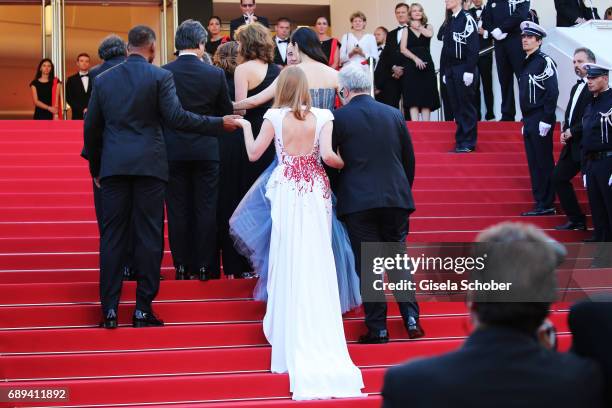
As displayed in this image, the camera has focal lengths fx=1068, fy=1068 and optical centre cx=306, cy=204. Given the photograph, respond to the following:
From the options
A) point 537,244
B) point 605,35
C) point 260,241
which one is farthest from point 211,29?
point 537,244

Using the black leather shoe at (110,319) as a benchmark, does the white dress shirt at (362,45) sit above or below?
above

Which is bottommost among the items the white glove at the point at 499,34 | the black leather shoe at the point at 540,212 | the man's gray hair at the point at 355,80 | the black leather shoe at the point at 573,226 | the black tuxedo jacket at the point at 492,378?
the black leather shoe at the point at 573,226

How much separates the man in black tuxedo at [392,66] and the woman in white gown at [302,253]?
748cm

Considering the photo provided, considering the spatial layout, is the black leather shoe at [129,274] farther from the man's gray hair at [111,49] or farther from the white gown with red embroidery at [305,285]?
the man's gray hair at [111,49]

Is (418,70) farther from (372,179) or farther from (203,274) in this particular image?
(372,179)

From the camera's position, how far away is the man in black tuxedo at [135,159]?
668 centimetres

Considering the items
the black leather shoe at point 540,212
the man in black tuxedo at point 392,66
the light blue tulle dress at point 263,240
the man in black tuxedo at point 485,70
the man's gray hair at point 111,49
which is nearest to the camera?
the light blue tulle dress at point 263,240

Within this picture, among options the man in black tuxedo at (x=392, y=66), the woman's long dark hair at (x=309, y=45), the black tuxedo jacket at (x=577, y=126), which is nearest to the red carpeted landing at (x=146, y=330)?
the black tuxedo jacket at (x=577, y=126)

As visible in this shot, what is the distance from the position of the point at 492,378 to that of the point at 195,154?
5079 millimetres

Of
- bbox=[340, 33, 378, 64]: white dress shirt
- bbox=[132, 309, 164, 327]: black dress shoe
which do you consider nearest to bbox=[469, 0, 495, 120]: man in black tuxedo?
bbox=[340, 33, 378, 64]: white dress shirt

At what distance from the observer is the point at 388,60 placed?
14.2 metres

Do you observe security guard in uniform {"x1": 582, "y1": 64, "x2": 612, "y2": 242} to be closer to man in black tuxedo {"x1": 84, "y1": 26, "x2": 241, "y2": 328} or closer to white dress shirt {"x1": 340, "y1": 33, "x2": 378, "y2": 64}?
man in black tuxedo {"x1": 84, "y1": 26, "x2": 241, "y2": 328}

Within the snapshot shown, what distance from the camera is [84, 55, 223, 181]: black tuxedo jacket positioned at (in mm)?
6676

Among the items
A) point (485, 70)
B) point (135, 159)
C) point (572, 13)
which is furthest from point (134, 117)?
point (572, 13)
